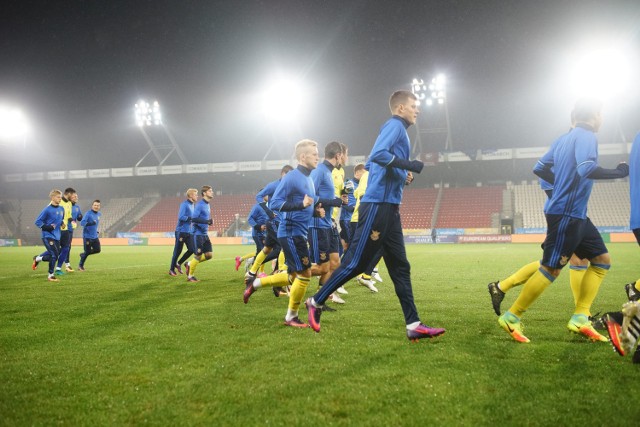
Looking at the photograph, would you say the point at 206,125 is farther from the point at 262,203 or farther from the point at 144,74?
the point at 262,203

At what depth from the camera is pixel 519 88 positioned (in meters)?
34.1

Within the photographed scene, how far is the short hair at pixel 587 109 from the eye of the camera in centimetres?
433

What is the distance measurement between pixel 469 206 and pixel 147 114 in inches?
1276

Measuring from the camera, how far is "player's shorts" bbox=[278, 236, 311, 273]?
17.9 ft

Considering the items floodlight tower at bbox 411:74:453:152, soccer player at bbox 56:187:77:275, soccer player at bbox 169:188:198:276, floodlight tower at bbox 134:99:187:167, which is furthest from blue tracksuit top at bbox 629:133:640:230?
floodlight tower at bbox 134:99:187:167

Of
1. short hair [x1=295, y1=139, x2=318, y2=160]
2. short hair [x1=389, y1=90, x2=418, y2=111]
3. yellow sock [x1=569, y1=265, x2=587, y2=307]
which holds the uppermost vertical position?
short hair [x1=389, y1=90, x2=418, y2=111]

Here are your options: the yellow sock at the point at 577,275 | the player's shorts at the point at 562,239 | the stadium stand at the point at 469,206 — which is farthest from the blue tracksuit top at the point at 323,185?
the stadium stand at the point at 469,206

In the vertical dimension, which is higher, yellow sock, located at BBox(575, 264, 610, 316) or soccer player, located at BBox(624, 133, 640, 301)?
soccer player, located at BBox(624, 133, 640, 301)

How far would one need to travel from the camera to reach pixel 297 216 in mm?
5641

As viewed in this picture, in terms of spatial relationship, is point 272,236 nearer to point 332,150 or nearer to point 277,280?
point 332,150

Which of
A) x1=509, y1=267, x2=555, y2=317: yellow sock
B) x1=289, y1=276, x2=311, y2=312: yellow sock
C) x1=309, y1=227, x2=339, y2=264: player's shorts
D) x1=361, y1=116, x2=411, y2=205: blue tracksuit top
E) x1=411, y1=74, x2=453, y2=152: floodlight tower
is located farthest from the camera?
x1=411, y1=74, x2=453, y2=152: floodlight tower

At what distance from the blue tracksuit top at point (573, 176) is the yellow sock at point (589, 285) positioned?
2.49 feet

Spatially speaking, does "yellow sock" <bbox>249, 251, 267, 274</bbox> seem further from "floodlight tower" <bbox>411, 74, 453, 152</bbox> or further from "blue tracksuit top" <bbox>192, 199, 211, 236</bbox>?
"floodlight tower" <bbox>411, 74, 453, 152</bbox>

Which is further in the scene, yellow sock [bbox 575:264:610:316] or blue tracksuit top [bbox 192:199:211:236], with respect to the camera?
blue tracksuit top [bbox 192:199:211:236]
